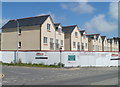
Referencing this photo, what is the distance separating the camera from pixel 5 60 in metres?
33.4

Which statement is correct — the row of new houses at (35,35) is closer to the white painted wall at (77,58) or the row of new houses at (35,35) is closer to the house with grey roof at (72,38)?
the house with grey roof at (72,38)

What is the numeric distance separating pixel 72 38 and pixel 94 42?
15188 millimetres

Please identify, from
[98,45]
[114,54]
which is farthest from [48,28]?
[98,45]

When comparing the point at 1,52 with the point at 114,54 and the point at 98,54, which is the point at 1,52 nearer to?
the point at 98,54

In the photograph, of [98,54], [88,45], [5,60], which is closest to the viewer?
[98,54]

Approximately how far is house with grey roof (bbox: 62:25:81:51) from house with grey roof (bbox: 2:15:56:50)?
23.9 feet

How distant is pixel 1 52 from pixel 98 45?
1437 inches

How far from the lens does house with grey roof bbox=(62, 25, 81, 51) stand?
1790 inches

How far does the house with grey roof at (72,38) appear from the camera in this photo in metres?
45.5

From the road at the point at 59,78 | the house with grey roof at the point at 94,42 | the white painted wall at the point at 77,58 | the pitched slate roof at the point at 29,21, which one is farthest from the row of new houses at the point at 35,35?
the road at the point at 59,78

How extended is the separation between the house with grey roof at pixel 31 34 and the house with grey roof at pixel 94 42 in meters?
21.0

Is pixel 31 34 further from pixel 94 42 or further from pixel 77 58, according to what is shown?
pixel 94 42

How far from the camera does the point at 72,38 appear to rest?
4591 cm

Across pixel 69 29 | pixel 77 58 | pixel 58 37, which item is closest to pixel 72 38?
pixel 69 29
